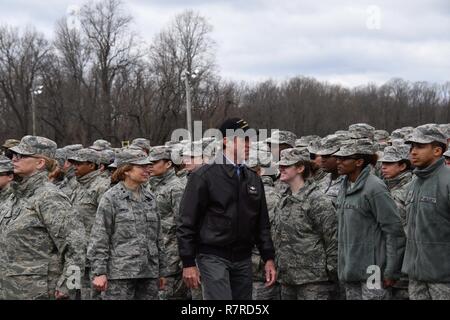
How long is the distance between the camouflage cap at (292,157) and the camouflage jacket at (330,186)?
0.75 m

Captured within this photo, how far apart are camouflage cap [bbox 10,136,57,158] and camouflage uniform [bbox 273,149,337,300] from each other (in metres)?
2.52

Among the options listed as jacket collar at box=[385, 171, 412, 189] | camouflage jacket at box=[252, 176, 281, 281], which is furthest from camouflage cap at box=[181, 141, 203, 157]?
jacket collar at box=[385, 171, 412, 189]

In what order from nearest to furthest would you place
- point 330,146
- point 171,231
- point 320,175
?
point 330,146, point 171,231, point 320,175

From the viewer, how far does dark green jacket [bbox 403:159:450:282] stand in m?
5.30

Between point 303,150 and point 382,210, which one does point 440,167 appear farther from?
point 303,150

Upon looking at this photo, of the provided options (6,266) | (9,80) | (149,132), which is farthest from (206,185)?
(9,80)

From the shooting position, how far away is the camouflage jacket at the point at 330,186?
7736 millimetres

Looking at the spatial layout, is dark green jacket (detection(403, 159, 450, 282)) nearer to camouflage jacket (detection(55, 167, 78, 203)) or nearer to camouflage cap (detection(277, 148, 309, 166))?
camouflage cap (detection(277, 148, 309, 166))

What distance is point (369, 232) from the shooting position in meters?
5.95

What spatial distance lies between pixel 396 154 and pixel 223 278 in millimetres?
3021

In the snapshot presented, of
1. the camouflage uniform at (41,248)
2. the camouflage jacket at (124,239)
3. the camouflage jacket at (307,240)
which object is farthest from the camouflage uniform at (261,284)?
the camouflage uniform at (41,248)

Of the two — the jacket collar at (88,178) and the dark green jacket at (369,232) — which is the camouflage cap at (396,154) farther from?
the jacket collar at (88,178)

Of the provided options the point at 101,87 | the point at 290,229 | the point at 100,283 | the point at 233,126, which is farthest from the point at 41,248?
the point at 101,87

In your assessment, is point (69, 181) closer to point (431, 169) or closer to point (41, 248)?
point (41, 248)
